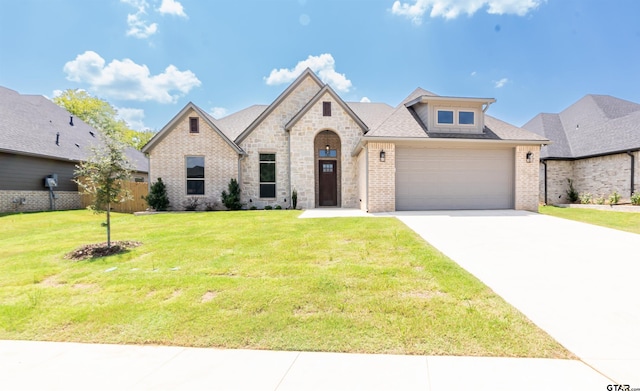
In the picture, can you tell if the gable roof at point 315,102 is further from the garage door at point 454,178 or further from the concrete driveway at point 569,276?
the concrete driveway at point 569,276

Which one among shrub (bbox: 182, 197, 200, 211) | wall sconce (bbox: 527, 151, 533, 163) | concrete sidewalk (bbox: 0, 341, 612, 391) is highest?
wall sconce (bbox: 527, 151, 533, 163)

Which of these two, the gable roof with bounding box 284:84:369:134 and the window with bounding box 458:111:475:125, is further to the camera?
the gable roof with bounding box 284:84:369:134

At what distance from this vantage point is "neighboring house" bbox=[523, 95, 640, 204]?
15.3 metres

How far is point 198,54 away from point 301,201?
1153 centimetres

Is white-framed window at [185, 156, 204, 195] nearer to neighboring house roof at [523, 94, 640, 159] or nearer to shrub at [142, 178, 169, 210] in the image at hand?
shrub at [142, 178, 169, 210]

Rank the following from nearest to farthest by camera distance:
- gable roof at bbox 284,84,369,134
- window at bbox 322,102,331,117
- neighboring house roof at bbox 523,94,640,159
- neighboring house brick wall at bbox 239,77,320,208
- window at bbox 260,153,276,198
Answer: gable roof at bbox 284,84,369,134
window at bbox 322,102,331,117
neighboring house brick wall at bbox 239,77,320,208
window at bbox 260,153,276,198
neighboring house roof at bbox 523,94,640,159

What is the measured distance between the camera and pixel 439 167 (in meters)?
12.5

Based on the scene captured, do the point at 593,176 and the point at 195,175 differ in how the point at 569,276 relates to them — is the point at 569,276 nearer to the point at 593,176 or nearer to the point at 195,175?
the point at 195,175

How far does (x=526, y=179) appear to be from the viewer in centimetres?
1266

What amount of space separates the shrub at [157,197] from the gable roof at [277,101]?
4.83 meters

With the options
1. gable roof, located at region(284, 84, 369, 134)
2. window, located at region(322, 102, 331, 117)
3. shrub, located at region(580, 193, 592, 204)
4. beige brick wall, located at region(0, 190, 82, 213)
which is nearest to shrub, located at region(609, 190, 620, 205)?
shrub, located at region(580, 193, 592, 204)

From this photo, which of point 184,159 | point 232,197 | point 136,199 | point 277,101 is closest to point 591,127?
point 277,101

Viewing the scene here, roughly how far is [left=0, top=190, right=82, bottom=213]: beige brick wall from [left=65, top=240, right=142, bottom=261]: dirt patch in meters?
13.8

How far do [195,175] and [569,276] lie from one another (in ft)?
52.0
